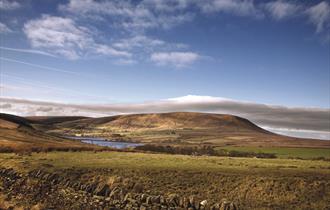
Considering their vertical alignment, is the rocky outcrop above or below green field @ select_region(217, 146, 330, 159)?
above

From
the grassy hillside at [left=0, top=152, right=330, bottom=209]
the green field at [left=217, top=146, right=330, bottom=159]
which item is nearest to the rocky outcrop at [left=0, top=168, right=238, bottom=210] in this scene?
→ the grassy hillside at [left=0, top=152, right=330, bottom=209]

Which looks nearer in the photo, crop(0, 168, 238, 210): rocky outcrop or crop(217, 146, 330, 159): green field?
crop(0, 168, 238, 210): rocky outcrop

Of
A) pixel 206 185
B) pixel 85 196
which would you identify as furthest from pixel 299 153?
pixel 85 196

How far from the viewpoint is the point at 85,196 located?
31469 mm

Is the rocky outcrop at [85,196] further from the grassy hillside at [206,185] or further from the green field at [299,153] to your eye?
the green field at [299,153]

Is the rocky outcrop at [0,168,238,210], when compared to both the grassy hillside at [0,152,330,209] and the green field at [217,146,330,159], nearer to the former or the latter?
the grassy hillside at [0,152,330,209]

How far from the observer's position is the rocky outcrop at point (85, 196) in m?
28.8

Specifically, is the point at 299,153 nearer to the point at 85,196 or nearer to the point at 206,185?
the point at 206,185

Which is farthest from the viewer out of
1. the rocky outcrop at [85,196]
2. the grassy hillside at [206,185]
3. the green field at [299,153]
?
the green field at [299,153]

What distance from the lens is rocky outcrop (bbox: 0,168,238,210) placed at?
28.8 metres

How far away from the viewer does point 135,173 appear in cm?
3909

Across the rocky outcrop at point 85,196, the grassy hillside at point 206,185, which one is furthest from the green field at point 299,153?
the rocky outcrop at point 85,196

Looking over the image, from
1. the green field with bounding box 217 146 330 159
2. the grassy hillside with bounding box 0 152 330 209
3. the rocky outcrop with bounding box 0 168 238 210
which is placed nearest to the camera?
the rocky outcrop with bounding box 0 168 238 210

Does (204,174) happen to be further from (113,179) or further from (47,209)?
(47,209)
